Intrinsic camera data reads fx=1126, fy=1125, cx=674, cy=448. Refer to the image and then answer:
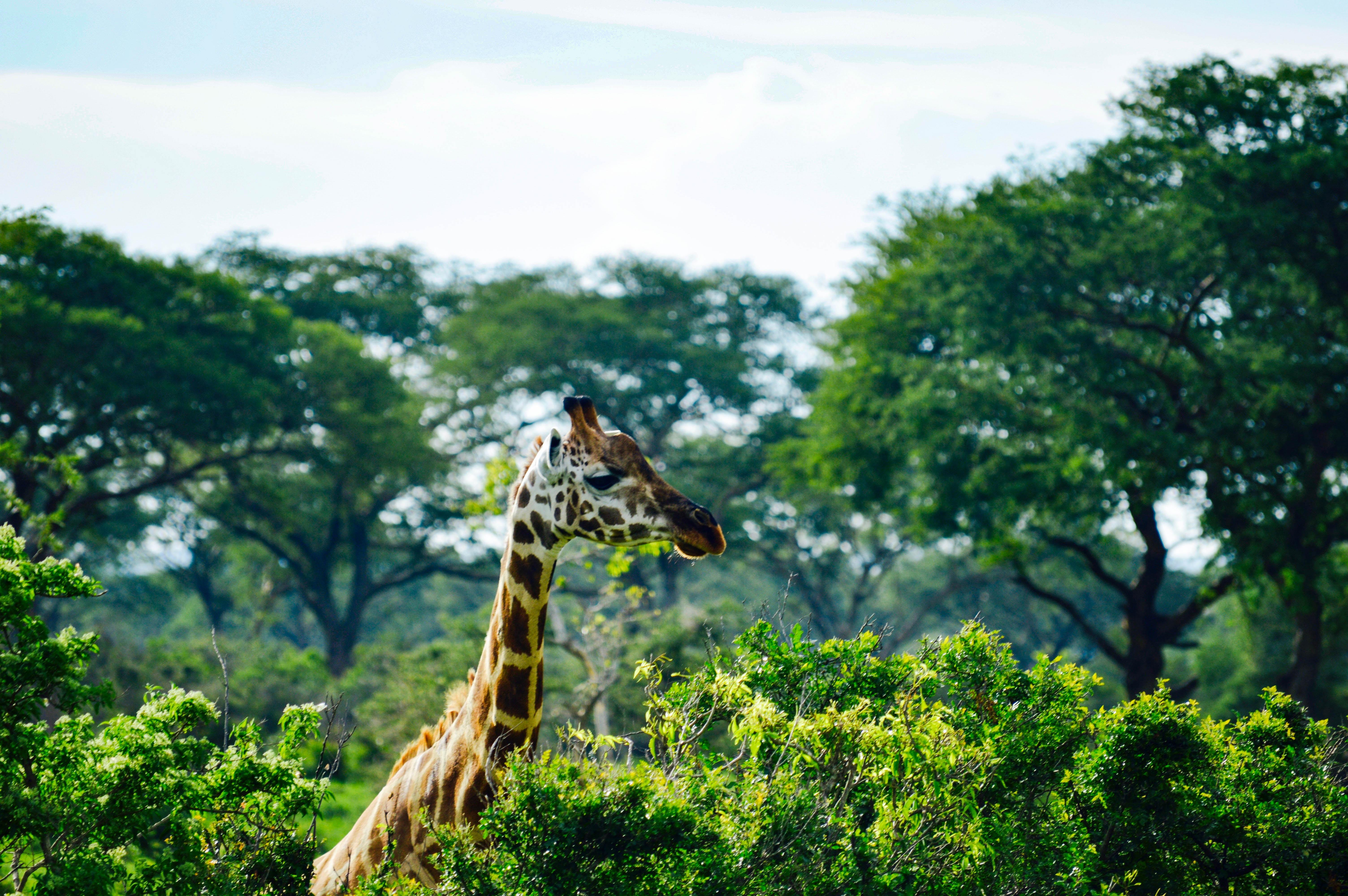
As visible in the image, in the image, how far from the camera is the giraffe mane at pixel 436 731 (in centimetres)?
563

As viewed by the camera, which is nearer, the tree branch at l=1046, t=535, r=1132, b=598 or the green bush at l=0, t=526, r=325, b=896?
the green bush at l=0, t=526, r=325, b=896

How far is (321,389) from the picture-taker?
2612 cm

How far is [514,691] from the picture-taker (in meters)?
5.12

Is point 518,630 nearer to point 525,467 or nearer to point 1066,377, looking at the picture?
point 525,467

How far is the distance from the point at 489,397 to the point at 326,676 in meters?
9.11

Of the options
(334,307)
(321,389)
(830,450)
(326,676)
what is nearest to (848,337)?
(830,450)

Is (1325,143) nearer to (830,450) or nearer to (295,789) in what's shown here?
(830,450)

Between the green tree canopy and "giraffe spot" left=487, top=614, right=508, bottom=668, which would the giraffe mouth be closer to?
"giraffe spot" left=487, top=614, right=508, bottom=668

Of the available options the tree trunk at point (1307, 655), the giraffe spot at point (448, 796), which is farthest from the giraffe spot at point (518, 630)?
the tree trunk at point (1307, 655)

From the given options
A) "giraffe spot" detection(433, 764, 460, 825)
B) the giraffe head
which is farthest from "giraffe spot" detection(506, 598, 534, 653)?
"giraffe spot" detection(433, 764, 460, 825)

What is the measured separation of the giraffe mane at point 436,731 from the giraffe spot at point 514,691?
434mm

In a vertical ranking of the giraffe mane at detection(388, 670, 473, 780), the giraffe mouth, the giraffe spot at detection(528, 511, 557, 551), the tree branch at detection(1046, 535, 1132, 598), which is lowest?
the giraffe mane at detection(388, 670, 473, 780)

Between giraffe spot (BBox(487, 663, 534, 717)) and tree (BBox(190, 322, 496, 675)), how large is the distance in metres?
21.9

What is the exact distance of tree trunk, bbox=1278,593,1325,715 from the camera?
16.3 meters
